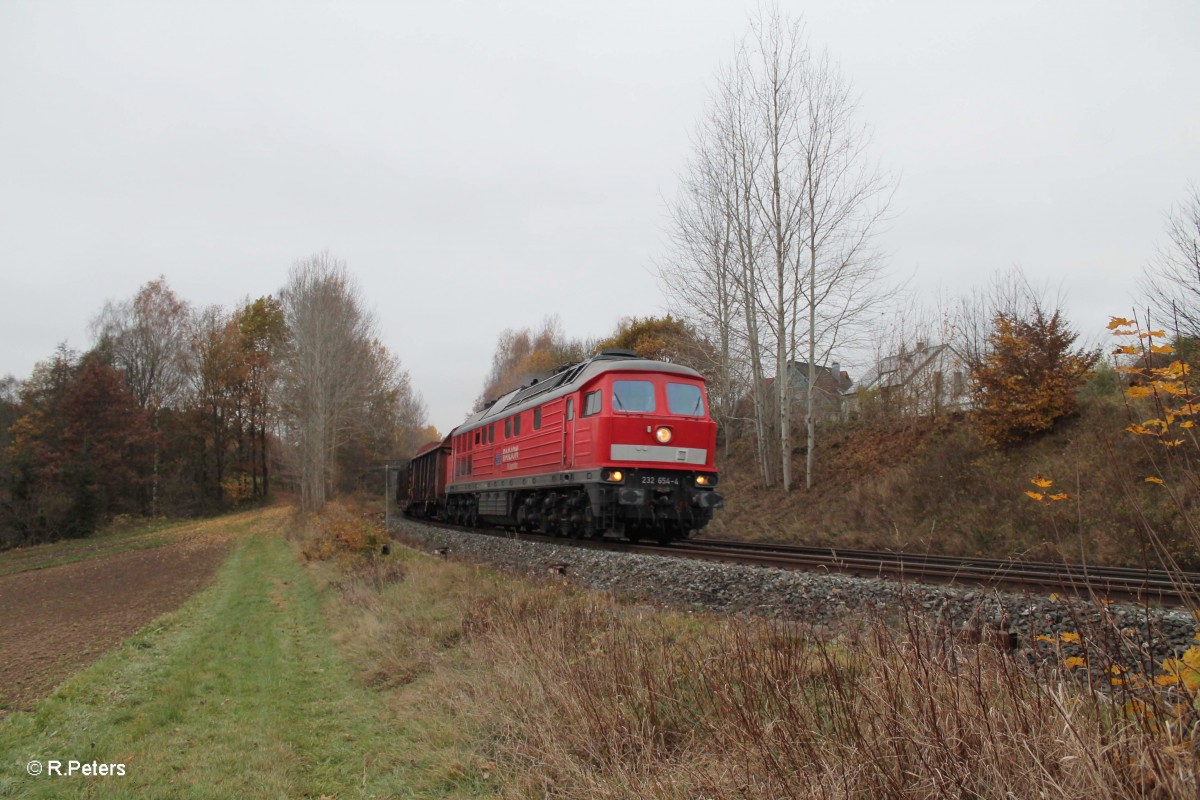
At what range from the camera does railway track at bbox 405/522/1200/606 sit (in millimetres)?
5277

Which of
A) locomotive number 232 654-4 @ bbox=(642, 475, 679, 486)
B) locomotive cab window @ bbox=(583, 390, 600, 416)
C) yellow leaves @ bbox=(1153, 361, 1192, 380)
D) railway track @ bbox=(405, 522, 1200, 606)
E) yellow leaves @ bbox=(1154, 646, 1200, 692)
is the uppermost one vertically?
locomotive cab window @ bbox=(583, 390, 600, 416)

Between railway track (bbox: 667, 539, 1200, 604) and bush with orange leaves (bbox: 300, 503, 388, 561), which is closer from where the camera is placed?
railway track (bbox: 667, 539, 1200, 604)

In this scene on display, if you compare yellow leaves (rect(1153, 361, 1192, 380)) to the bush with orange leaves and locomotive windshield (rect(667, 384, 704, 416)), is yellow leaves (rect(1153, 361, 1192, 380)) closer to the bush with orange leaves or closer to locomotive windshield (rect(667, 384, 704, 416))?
locomotive windshield (rect(667, 384, 704, 416))

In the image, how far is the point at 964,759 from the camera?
2.47 meters

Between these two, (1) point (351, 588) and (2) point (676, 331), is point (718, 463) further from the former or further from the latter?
(1) point (351, 588)

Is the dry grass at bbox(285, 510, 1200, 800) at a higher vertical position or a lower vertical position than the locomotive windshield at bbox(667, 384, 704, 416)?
lower

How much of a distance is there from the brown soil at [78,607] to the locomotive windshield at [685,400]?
917 centimetres

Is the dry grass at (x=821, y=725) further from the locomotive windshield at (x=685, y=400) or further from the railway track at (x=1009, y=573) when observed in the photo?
the locomotive windshield at (x=685, y=400)

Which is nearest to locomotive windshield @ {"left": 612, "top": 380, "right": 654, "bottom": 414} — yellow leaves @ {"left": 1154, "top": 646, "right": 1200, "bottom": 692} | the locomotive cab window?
the locomotive cab window

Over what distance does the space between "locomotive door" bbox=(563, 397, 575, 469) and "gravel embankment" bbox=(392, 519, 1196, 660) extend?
162cm

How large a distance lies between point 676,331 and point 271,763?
99.7 feet

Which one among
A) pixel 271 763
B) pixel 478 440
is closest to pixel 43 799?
pixel 271 763

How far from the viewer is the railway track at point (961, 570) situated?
208 inches

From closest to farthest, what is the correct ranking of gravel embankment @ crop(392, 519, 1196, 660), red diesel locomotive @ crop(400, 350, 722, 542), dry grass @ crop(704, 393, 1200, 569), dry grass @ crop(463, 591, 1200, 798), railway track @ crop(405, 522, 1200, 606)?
1. dry grass @ crop(463, 591, 1200, 798)
2. gravel embankment @ crop(392, 519, 1196, 660)
3. railway track @ crop(405, 522, 1200, 606)
4. dry grass @ crop(704, 393, 1200, 569)
5. red diesel locomotive @ crop(400, 350, 722, 542)
